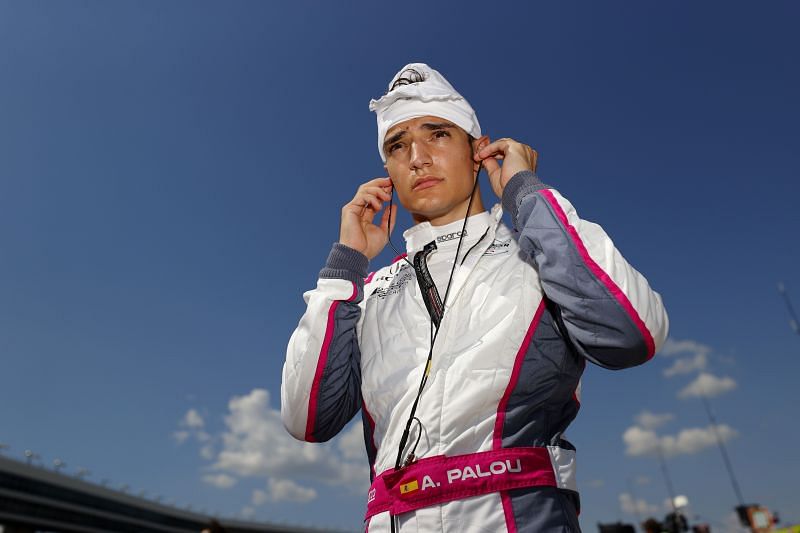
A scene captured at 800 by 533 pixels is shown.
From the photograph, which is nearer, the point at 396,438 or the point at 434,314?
the point at 396,438

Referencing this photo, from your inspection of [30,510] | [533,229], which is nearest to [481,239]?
[533,229]

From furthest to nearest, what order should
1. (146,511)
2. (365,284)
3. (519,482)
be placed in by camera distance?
(146,511) → (365,284) → (519,482)

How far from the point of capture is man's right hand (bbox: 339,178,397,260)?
2.73m

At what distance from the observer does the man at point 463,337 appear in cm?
175

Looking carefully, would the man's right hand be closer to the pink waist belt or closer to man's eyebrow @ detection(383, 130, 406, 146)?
man's eyebrow @ detection(383, 130, 406, 146)

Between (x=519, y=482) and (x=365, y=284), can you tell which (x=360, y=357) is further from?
(x=519, y=482)

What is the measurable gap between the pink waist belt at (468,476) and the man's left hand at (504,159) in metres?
1.14

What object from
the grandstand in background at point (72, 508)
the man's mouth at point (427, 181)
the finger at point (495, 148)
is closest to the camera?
the finger at point (495, 148)

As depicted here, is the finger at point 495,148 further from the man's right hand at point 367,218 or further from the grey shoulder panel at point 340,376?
the grey shoulder panel at point 340,376

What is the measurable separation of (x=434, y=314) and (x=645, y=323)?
78cm

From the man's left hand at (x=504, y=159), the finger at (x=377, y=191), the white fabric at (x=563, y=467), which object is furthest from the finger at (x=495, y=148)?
the white fabric at (x=563, y=467)

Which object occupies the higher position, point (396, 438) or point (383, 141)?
point (383, 141)

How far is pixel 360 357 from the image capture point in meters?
2.45

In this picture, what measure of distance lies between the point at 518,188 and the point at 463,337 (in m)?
0.70
